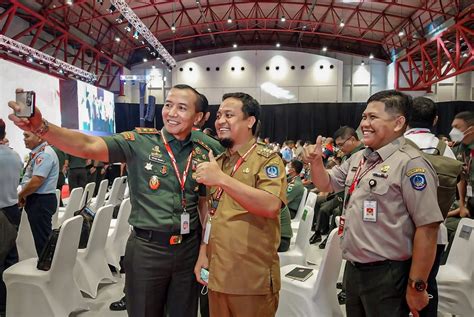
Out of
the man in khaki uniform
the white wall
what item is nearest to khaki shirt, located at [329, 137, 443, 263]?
the man in khaki uniform

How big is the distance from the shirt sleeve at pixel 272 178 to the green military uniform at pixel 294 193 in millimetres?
2658

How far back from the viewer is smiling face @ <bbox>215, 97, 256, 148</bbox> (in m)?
1.59

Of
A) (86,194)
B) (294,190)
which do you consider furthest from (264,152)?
(86,194)

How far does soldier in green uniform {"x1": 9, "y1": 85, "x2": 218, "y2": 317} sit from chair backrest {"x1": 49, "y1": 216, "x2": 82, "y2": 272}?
942 millimetres

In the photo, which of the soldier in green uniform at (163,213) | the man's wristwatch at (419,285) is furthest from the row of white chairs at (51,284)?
the man's wristwatch at (419,285)

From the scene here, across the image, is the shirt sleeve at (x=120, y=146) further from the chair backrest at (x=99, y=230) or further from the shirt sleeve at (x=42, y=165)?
the shirt sleeve at (x=42, y=165)

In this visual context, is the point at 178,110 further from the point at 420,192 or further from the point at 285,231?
the point at 285,231

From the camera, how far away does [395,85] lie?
554 inches

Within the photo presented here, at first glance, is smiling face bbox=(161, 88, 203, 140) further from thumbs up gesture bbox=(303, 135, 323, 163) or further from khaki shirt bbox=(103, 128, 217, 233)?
thumbs up gesture bbox=(303, 135, 323, 163)

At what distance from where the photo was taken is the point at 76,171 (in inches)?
256

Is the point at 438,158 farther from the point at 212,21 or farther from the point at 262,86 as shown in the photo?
the point at 262,86

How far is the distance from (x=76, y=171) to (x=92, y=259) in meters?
3.76

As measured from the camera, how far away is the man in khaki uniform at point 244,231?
58.4 inches


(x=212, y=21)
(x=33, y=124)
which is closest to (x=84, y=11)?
(x=212, y=21)
